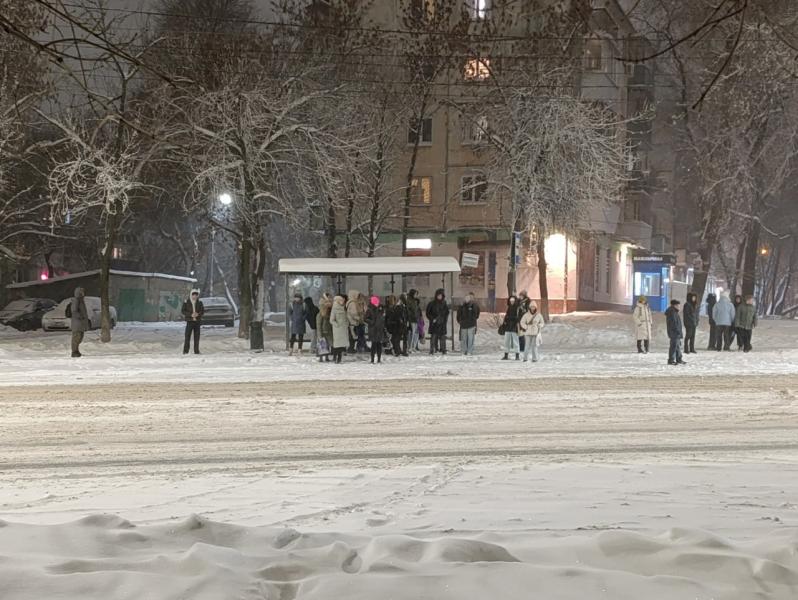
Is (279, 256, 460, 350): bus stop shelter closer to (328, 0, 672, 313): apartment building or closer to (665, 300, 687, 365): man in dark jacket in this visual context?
(665, 300, 687, 365): man in dark jacket

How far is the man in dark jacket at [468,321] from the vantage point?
23.9 metres

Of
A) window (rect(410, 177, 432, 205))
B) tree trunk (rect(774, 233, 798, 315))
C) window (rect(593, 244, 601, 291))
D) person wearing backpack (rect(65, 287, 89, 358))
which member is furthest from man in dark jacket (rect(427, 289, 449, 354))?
tree trunk (rect(774, 233, 798, 315))

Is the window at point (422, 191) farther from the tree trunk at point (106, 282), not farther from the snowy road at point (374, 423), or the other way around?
the snowy road at point (374, 423)

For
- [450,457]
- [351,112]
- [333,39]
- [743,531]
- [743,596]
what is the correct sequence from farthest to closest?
[333,39] → [351,112] → [450,457] → [743,531] → [743,596]

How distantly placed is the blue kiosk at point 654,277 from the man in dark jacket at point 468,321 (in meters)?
21.7

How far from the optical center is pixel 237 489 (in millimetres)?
8258

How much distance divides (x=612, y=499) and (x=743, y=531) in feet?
4.58

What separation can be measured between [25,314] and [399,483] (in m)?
37.1

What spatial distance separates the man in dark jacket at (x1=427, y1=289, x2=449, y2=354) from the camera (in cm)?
2423

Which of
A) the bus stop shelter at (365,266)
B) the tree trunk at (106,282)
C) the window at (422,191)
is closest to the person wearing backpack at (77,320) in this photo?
the tree trunk at (106,282)

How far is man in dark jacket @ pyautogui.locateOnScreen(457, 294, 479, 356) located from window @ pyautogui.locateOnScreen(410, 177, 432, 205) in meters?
21.3

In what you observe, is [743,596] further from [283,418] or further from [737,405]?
[737,405]

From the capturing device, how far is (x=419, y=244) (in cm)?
4412

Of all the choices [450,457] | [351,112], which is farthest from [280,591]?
[351,112]
